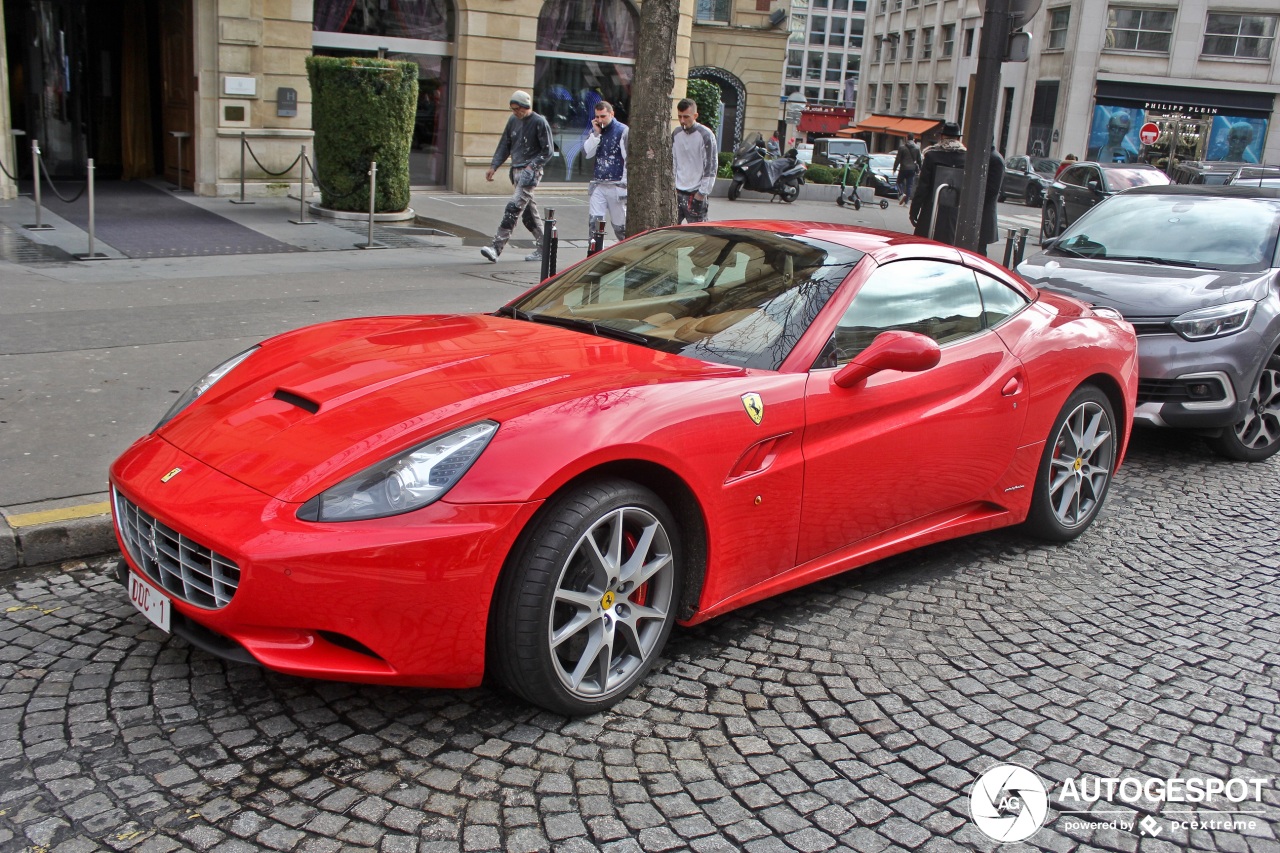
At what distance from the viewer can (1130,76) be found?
49.8 m

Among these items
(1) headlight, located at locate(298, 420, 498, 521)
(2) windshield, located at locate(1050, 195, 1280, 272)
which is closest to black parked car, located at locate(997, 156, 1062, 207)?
(2) windshield, located at locate(1050, 195, 1280, 272)

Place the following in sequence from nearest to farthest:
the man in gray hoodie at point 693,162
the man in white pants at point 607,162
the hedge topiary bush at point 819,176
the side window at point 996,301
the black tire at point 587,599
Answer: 1. the black tire at point 587,599
2. the side window at point 996,301
3. the man in white pants at point 607,162
4. the man in gray hoodie at point 693,162
5. the hedge topiary bush at point 819,176

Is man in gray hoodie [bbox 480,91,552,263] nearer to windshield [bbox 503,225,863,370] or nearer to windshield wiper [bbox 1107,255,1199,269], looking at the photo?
windshield wiper [bbox 1107,255,1199,269]

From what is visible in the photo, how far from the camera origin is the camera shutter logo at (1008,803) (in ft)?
10.1

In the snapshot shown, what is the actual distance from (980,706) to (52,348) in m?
6.18

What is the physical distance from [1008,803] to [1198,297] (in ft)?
16.0

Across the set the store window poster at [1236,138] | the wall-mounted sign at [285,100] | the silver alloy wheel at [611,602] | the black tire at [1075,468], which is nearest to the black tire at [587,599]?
the silver alloy wheel at [611,602]

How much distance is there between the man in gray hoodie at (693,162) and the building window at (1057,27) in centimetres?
4456

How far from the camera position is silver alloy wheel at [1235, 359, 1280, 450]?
7125 mm

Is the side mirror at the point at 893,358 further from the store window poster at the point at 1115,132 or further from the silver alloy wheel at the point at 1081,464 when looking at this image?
the store window poster at the point at 1115,132

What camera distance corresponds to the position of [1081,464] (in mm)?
5344

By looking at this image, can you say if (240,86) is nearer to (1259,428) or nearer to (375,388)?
(1259,428)

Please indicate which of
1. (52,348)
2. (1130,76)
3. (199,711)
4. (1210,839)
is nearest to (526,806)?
(199,711)

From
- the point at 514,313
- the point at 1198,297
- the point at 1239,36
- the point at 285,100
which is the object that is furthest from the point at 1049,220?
the point at 1239,36
